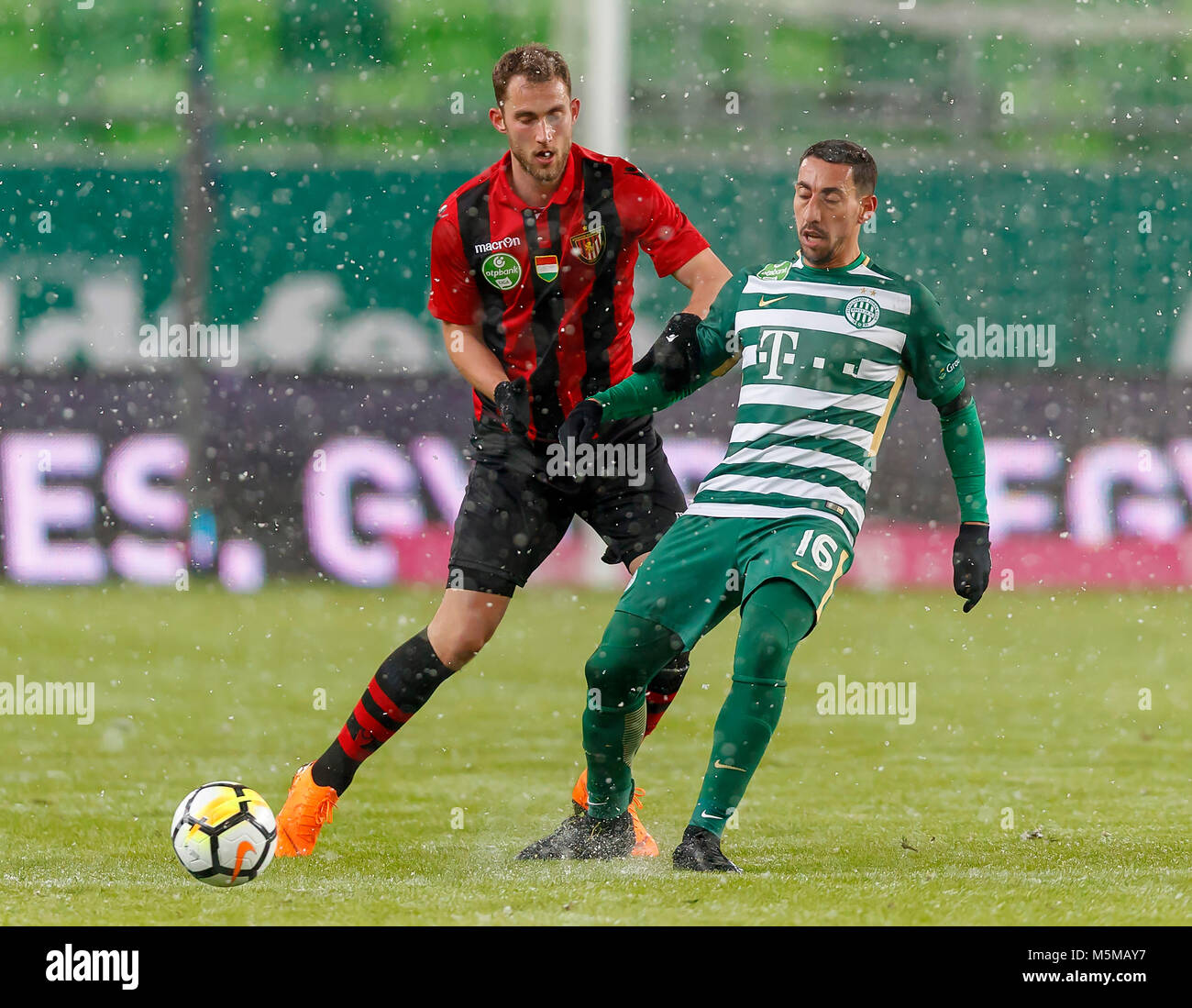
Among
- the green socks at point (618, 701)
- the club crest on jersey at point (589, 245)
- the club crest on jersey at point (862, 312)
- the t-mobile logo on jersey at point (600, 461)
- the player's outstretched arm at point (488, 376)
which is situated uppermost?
the club crest on jersey at point (589, 245)

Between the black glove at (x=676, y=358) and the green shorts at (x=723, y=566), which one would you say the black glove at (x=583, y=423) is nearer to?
the black glove at (x=676, y=358)

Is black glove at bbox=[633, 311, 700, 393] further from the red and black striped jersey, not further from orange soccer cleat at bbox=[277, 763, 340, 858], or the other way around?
orange soccer cleat at bbox=[277, 763, 340, 858]

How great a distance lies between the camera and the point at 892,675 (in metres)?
9.53

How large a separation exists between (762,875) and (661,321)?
9.92 meters

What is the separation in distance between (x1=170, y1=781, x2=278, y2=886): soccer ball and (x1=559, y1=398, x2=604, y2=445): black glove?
4.34 feet

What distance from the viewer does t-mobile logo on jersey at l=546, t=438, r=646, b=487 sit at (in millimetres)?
5195

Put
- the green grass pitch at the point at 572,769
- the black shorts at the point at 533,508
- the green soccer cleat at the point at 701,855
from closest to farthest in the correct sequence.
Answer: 1. the green grass pitch at the point at 572,769
2. the green soccer cleat at the point at 701,855
3. the black shorts at the point at 533,508

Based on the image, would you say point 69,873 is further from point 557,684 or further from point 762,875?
point 557,684

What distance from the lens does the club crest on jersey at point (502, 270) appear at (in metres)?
5.29

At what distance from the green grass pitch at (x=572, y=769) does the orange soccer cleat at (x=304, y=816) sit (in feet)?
0.28

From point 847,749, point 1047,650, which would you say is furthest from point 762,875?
point 1047,650

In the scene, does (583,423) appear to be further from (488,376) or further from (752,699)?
(752,699)

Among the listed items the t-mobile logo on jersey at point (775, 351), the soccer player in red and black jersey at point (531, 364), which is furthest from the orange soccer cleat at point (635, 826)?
the t-mobile logo on jersey at point (775, 351)

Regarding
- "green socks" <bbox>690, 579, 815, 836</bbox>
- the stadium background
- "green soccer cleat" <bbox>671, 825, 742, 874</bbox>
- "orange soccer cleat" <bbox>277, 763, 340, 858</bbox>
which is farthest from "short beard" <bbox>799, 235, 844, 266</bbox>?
the stadium background
